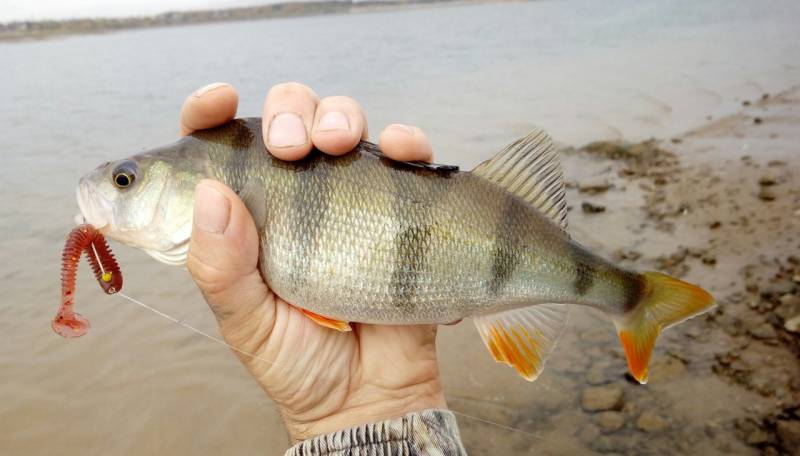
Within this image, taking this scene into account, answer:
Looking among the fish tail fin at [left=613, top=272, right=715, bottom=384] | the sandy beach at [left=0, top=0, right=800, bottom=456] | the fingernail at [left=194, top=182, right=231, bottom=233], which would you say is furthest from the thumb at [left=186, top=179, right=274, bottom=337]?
the sandy beach at [left=0, top=0, right=800, bottom=456]

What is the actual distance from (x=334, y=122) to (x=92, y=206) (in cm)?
97

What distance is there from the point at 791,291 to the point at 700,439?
5.77ft

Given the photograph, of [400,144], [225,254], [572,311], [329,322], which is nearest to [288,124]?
[400,144]

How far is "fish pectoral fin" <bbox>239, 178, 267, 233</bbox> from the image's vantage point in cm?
199

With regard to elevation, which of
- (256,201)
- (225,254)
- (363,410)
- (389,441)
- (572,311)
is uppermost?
(256,201)

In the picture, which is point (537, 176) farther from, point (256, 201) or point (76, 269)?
point (76, 269)

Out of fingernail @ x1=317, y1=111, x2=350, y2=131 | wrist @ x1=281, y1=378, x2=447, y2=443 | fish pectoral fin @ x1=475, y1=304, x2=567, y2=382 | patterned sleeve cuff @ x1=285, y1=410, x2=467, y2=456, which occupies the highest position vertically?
fingernail @ x1=317, y1=111, x2=350, y2=131

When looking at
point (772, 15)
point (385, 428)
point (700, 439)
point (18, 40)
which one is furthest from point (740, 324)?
point (18, 40)

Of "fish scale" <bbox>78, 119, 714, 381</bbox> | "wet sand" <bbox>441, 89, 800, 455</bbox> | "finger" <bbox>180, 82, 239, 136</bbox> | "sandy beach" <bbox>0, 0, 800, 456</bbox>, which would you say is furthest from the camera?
"sandy beach" <bbox>0, 0, 800, 456</bbox>

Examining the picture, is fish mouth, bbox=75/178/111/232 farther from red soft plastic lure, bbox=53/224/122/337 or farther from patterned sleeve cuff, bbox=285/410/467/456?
patterned sleeve cuff, bbox=285/410/467/456

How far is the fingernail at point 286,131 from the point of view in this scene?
199 cm

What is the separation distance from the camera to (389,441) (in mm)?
2127

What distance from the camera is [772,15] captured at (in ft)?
80.4

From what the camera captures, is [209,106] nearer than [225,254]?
No
